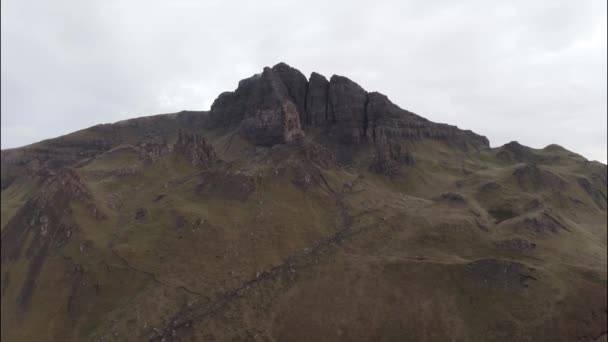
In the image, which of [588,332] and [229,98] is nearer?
[588,332]

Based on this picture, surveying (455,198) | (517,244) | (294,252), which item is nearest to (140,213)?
(294,252)

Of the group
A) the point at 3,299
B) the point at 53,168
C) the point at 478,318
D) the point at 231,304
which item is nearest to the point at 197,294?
the point at 231,304

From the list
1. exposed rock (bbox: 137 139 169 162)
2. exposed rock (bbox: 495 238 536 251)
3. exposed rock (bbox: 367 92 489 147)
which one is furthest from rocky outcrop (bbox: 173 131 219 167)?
exposed rock (bbox: 495 238 536 251)

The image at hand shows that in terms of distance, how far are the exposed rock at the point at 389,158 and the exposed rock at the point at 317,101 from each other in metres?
31.9

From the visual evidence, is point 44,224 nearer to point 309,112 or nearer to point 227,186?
point 227,186

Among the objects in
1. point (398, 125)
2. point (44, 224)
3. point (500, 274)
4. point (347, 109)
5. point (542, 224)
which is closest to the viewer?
point (500, 274)

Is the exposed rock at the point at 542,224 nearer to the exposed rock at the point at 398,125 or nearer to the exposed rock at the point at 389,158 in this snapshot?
→ the exposed rock at the point at 389,158

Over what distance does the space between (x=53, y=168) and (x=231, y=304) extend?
453 feet

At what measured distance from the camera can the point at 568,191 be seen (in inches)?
5276

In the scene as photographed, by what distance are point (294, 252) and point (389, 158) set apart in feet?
227

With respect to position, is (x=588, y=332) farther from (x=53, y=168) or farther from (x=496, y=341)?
(x=53, y=168)

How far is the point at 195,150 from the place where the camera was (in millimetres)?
122875

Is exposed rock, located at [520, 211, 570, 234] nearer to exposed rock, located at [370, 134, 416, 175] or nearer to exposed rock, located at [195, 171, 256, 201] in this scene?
exposed rock, located at [370, 134, 416, 175]

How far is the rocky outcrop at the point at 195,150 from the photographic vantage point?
121312 mm
